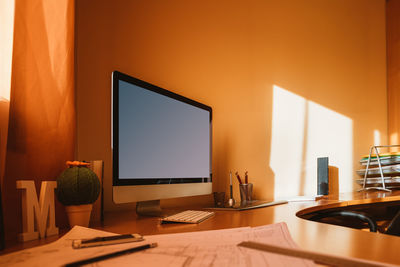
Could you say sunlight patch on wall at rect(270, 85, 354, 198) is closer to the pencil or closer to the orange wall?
the orange wall

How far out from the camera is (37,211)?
0.80 m

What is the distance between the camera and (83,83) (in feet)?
4.82

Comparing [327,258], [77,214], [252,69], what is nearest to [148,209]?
[77,214]

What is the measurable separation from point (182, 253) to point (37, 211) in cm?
46

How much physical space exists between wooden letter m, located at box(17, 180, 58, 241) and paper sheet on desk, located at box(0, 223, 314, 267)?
146mm

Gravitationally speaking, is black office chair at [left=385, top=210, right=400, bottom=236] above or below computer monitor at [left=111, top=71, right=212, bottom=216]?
below

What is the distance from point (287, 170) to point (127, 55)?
4.41ft

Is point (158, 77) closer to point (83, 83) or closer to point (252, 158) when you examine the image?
point (83, 83)

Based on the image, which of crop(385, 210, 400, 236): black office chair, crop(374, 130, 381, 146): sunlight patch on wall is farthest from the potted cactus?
crop(374, 130, 381, 146): sunlight patch on wall

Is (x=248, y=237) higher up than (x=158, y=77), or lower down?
lower down

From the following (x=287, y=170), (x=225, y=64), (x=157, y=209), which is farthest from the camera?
(x=287, y=170)

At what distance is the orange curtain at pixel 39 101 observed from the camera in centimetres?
89

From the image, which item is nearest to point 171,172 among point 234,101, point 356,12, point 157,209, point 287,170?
point 157,209

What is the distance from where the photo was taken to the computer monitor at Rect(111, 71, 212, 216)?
3.50 ft
